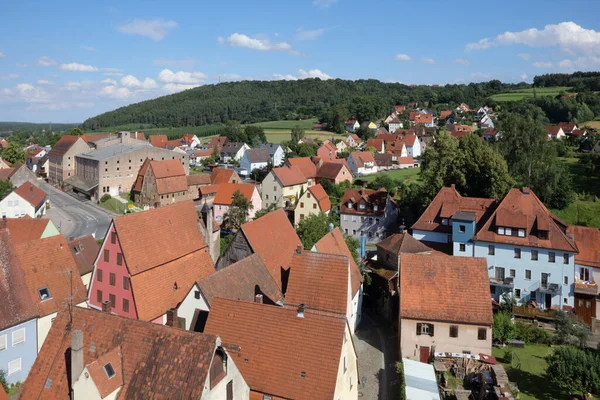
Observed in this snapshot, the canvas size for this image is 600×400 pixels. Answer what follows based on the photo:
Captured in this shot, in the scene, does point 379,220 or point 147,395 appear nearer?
point 147,395

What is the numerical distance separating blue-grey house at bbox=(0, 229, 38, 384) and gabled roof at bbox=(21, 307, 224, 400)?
7497 millimetres

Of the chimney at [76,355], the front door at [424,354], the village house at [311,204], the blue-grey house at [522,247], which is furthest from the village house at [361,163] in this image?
the chimney at [76,355]

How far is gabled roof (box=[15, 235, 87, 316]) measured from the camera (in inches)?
1067

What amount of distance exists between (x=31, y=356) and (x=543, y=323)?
118 ft

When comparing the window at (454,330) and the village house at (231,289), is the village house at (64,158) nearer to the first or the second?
the village house at (231,289)

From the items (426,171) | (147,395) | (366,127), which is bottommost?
(147,395)

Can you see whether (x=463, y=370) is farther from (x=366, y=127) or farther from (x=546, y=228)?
(x=366, y=127)

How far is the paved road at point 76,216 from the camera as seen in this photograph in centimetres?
5616

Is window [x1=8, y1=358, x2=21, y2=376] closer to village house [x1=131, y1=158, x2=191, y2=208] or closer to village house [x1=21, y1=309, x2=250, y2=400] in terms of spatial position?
village house [x1=21, y1=309, x2=250, y2=400]

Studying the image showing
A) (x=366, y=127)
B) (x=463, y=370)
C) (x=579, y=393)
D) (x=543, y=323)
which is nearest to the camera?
(x=579, y=393)

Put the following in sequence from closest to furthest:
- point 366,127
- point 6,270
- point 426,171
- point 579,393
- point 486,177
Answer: point 579,393, point 6,270, point 486,177, point 426,171, point 366,127

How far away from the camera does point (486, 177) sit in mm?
49688

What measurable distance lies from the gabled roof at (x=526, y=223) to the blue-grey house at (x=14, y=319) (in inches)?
1365

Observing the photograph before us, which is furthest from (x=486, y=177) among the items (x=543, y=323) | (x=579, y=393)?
(x=579, y=393)
